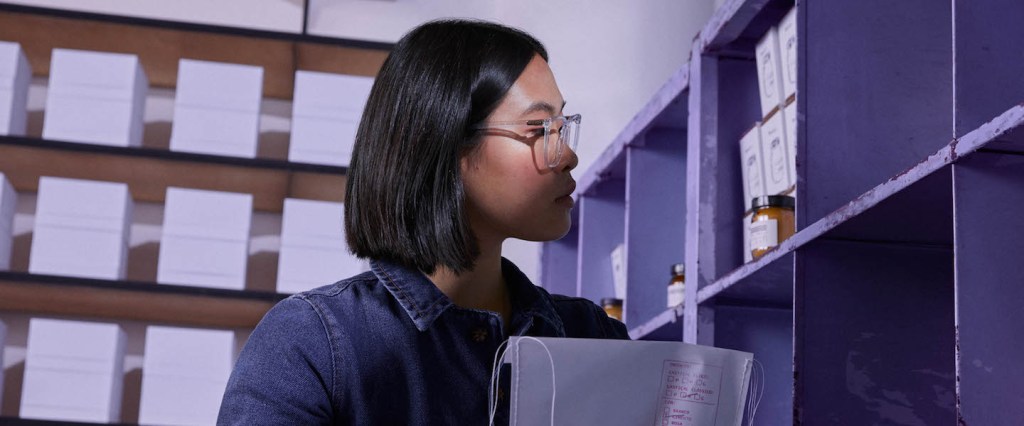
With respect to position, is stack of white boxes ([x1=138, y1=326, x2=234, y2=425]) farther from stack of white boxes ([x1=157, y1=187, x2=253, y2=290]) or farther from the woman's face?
the woman's face

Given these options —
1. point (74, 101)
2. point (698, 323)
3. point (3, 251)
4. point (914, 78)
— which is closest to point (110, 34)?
point (74, 101)

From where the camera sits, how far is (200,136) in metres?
3.07

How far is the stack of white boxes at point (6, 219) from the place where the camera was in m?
3.08

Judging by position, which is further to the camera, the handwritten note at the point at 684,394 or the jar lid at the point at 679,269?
the jar lid at the point at 679,269

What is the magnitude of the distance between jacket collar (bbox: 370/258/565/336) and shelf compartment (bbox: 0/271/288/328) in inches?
75.2

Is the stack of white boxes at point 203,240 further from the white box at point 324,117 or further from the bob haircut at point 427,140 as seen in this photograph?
the bob haircut at point 427,140

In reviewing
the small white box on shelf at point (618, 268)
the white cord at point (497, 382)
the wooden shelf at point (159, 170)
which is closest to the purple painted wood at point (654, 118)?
the small white box on shelf at point (618, 268)

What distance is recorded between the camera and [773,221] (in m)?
1.60

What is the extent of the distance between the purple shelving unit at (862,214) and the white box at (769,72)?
32 millimetres

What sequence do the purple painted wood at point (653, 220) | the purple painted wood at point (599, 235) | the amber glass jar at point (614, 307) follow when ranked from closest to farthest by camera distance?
1. the purple painted wood at point (653, 220)
2. the amber glass jar at point (614, 307)
3. the purple painted wood at point (599, 235)

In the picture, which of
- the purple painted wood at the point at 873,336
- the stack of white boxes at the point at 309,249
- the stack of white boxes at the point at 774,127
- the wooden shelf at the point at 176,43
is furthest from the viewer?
the wooden shelf at the point at 176,43

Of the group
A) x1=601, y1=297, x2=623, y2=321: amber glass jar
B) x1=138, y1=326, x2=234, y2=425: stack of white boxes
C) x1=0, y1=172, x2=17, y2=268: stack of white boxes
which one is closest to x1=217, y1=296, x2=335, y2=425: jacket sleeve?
x1=601, y1=297, x2=623, y2=321: amber glass jar

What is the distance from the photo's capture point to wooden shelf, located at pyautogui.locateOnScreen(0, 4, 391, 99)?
3178 mm

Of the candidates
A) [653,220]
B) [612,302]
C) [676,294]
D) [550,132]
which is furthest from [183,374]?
[550,132]
